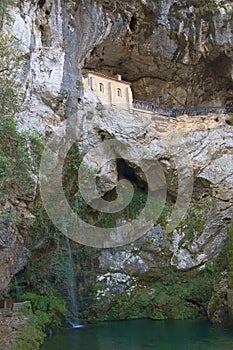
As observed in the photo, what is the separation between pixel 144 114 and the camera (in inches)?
1014

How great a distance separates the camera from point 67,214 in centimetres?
1967

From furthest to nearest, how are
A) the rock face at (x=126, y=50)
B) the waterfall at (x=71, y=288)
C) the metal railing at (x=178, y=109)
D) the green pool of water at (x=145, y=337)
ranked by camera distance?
the metal railing at (x=178, y=109) < the rock face at (x=126, y=50) < the waterfall at (x=71, y=288) < the green pool of water at (x=145, y=337)

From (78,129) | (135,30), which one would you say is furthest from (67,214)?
(135,30)

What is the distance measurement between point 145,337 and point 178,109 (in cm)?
1832

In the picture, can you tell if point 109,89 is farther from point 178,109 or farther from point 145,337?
point 145,337

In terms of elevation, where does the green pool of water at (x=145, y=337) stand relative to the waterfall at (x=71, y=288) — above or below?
below

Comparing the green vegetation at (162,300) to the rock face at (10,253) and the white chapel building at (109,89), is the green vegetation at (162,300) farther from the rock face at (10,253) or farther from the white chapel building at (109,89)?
the white chapel building at (109,89)

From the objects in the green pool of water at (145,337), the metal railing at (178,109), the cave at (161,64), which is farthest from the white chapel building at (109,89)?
the green pool of water at (145,337)

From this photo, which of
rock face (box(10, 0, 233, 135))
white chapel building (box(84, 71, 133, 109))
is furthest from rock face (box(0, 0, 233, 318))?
white chapel building (box(84, 71, 133, 109))

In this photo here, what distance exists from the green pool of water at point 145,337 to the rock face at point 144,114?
2.46 metres

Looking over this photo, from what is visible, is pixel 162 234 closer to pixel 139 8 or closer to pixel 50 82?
pixel 50 82

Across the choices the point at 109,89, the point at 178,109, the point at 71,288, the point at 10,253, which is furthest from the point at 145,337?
the point at 178,109

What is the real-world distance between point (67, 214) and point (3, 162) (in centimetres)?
830

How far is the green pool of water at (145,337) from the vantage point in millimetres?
13742
